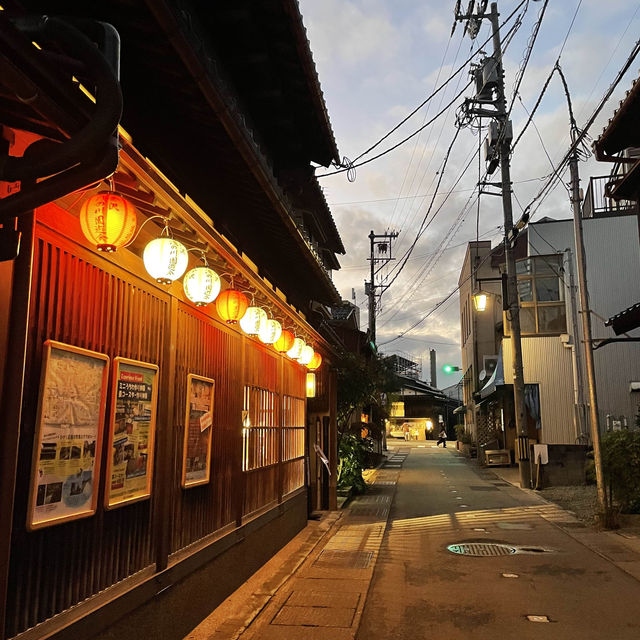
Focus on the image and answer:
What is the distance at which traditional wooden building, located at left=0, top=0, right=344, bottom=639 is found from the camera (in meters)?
3.27

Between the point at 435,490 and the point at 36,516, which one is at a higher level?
the point at 36,516

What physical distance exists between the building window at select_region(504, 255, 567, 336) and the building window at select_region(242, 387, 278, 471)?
18.5m

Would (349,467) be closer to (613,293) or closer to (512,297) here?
(512,297)

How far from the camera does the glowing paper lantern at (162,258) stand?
523 centimetres

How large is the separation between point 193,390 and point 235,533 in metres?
→ 2.49

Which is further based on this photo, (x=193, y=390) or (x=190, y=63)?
(x=193, y=390)

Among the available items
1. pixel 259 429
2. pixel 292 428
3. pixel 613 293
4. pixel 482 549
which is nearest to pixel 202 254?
pixel 259 429

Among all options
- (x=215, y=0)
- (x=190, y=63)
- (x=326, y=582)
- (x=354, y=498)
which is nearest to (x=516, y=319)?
(x=354, y=498)

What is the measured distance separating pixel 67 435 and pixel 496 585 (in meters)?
7.04

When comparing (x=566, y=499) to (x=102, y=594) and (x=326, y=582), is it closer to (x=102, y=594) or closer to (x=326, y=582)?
(x=326, y=582)

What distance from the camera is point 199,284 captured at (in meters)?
6.25

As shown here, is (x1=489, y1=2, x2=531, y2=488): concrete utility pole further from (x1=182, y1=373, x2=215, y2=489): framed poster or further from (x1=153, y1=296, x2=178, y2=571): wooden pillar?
(x1=153, y1=296, x2=178, y2=571): wooden pillar

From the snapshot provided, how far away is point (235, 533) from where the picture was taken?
8.01 metres

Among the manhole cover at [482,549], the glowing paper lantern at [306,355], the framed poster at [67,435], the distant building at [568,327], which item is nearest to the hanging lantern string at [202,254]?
the framed poster at [67,435]
